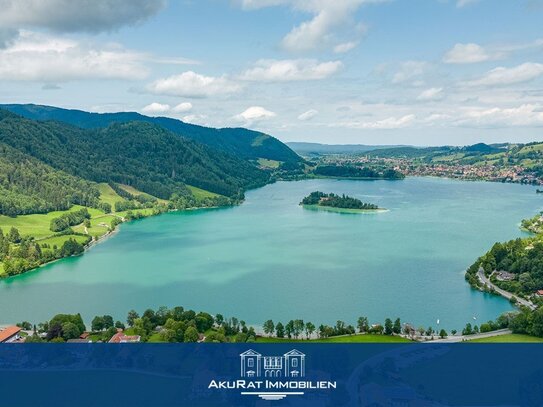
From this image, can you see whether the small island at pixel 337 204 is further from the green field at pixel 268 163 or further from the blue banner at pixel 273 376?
the green field at pixel 268 163

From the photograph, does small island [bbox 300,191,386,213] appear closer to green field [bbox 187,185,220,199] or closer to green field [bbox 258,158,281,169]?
green field [bbox 187,185,220,199]

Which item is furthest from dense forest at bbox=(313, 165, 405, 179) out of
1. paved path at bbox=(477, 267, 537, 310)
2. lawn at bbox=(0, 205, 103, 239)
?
paved path at bbox=(477, 267, 537, 310)

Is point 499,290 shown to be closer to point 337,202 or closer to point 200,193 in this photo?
point 337,202

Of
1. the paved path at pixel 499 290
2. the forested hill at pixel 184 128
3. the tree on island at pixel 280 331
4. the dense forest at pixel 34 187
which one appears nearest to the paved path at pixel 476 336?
the paved path at pixel 499 290

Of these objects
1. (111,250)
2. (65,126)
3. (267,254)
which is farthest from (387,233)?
(65,126)

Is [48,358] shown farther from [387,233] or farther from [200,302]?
[387,233]

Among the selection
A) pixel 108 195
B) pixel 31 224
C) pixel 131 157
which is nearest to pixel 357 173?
pixel 131 157
